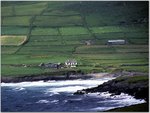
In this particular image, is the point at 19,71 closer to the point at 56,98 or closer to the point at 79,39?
the point at 56,98

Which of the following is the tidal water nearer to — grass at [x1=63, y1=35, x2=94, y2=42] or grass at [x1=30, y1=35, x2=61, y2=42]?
grass at [x1=63, y1=35, x2=94, y2=42]

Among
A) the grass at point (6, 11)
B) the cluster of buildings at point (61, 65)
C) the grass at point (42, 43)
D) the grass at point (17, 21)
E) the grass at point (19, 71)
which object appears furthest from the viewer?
the grass at point (6, 11)

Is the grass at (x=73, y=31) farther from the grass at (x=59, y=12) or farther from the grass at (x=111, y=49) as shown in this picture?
the grass at (x=59, y=12)

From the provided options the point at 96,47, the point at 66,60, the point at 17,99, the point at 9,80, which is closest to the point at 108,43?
the point at 96,47

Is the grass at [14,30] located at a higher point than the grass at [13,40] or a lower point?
higher

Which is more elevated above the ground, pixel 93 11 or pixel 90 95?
pixel 93 11

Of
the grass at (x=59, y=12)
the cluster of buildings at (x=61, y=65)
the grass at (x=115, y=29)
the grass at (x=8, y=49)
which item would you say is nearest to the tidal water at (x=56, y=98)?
the cluster of buildings at (x=61, y=65)

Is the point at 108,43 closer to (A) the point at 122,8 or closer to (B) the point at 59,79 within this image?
(B) the point at 59,79

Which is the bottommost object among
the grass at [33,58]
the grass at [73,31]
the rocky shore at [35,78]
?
the rocky shore at [35,78]

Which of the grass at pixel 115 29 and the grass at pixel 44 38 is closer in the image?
the grass at pixel 44 38
